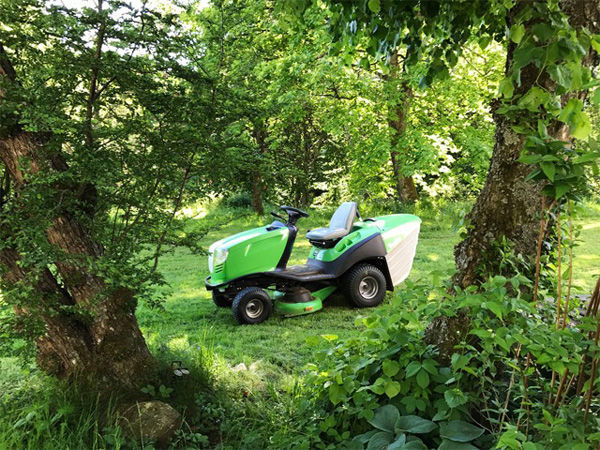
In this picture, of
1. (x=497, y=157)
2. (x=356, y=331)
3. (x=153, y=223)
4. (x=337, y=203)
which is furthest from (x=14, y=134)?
(x=337, y=203)

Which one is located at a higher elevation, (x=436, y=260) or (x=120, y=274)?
(x=120, y=274)

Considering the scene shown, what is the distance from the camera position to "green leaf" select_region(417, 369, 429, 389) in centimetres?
199

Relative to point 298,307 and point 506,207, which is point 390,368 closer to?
point 506,207

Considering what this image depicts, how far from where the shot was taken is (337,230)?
5.16 meters

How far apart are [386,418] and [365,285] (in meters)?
3.26

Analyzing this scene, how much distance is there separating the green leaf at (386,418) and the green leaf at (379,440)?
0.02 m

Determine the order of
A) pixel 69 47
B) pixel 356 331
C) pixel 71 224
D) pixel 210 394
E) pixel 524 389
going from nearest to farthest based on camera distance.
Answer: pixel 524 389 → pixel 69 47 → pixel 71 224 → pixel 210 394 → pixel 356 331

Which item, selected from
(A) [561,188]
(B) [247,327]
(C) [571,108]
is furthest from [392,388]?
(B) [247,327]

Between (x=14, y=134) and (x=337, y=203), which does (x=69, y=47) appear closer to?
(x=14, y=134)

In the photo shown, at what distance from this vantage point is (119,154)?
2.61 m

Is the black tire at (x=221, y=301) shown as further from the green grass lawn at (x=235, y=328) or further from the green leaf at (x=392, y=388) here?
the green leaf at (x=392, y=388)

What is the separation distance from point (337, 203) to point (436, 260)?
6741 mm

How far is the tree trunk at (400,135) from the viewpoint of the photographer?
389 inches

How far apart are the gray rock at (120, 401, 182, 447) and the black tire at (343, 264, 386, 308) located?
2.81m
